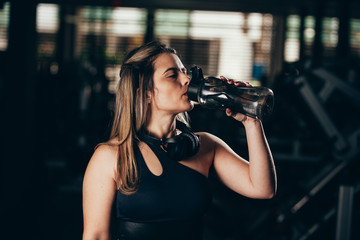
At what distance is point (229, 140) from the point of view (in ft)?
13.1

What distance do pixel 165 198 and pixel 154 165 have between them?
12 cm

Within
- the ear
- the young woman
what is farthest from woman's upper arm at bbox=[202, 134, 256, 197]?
the ear

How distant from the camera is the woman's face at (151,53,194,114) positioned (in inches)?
48.4

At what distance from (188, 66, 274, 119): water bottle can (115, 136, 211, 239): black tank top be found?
0.24 metres

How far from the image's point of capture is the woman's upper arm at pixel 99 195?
3.88 ft

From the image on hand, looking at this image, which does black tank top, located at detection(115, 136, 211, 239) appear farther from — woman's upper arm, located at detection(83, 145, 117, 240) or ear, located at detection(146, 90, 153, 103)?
ear, located at detection(146, 90, 153, 103)

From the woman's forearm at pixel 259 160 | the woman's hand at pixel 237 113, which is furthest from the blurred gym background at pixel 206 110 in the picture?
the woman's hand at pixel 237 113

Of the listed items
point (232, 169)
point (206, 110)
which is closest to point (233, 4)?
point (206, 110)

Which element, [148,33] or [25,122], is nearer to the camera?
[25,122]

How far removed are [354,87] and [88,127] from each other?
2943mm

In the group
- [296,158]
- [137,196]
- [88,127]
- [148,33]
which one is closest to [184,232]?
[137,196]

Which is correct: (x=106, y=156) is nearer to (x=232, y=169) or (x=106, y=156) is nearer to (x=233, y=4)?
(x=232, y=169)

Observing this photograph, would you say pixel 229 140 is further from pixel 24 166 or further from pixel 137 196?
pixel 137 196

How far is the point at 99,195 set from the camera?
1183mm
